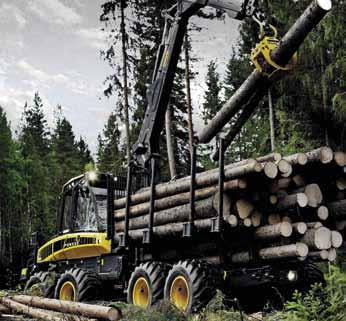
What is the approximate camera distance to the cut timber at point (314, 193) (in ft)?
29.0

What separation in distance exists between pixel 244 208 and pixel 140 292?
2.83m

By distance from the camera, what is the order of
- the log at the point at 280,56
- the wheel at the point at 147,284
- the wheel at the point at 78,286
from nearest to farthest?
the log at the point at 280,56 < the wheel at the point at 147,284 < the wheel at the point at 78,286

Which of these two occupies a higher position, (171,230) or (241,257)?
(171,230)

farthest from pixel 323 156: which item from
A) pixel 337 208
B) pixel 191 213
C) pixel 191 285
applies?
pixel 191 285

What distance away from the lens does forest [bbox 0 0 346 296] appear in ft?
48.4

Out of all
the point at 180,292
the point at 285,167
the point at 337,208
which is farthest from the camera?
the point at 180,292

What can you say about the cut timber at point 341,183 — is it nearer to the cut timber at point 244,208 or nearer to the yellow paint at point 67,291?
the cut timber at point 244,208

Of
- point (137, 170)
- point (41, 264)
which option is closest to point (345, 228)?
point (137, 170)

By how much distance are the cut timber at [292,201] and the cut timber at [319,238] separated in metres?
0.44

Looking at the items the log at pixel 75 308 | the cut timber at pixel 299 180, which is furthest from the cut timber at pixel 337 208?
the log at pixel 75 308

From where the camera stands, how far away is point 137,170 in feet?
40.3

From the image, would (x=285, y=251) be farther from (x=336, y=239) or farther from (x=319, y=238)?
(x=336, y=239)

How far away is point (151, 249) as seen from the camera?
434 inches

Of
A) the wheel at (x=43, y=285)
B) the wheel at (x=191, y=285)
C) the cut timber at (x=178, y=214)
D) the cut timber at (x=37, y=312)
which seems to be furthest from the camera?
the wheel at (x=43, y=285)
